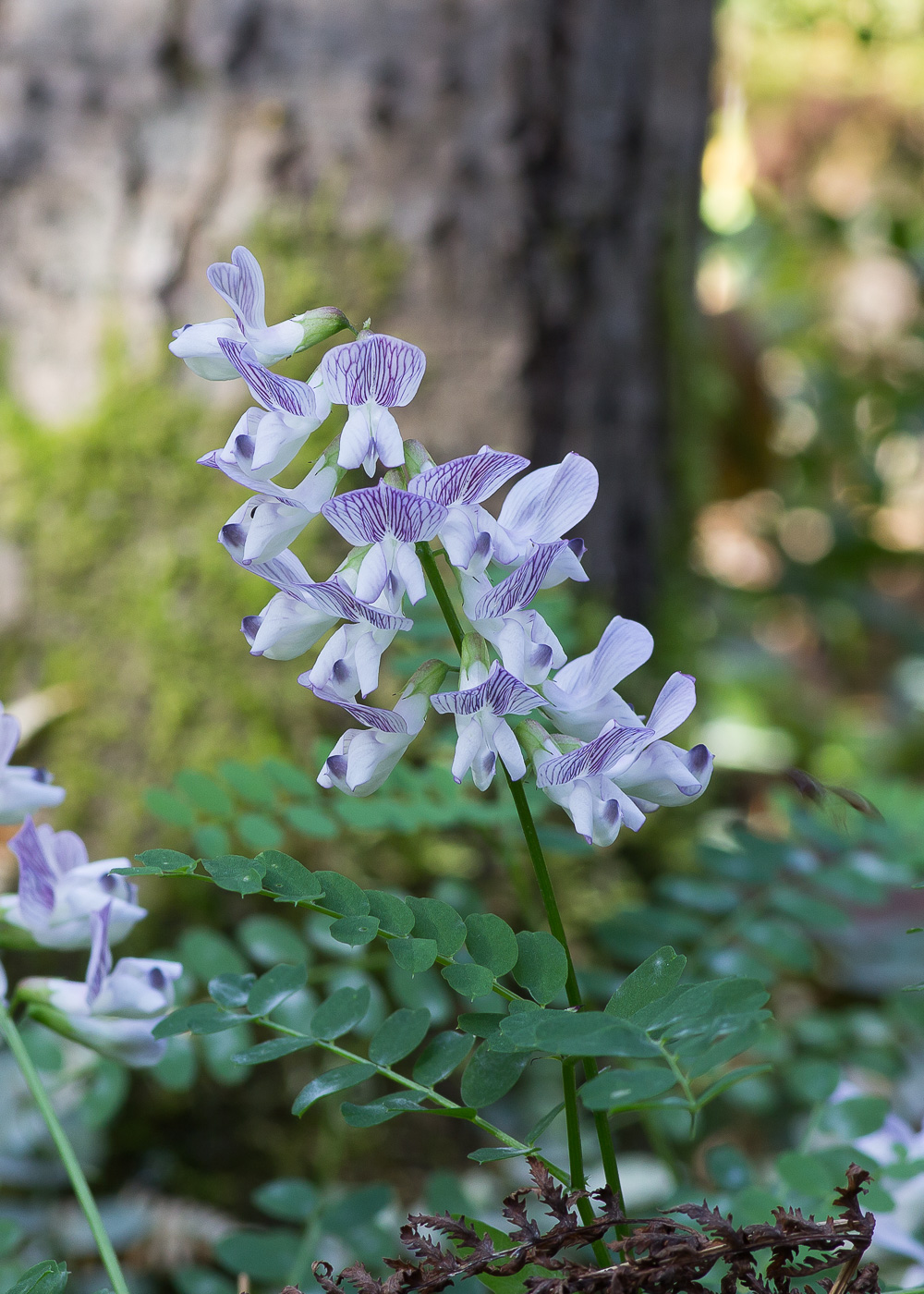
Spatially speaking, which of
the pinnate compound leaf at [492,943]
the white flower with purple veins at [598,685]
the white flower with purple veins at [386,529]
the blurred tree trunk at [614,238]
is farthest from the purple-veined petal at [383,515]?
the blurred tree trunk at [614,238]

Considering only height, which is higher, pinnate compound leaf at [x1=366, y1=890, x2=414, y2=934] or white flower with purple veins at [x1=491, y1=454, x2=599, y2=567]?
white flower with purple veins at [x1=491, y1=454, x2=599, y2=567]

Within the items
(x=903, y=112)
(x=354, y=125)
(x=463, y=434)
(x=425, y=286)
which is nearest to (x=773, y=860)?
(x=463, y=434)

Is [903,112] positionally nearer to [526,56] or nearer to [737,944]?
[526,56]

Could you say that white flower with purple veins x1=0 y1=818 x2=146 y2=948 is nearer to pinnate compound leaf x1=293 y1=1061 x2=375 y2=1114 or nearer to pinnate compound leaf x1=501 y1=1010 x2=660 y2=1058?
pinnate compound leaf x1=293 y1=1061 x2=375 y2=1114

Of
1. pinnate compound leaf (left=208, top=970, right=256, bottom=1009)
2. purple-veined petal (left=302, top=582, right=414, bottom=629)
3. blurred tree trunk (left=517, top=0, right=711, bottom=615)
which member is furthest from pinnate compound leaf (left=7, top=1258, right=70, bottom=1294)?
blurred tree trunk (left=517, top=0, right=711, bottom=615)

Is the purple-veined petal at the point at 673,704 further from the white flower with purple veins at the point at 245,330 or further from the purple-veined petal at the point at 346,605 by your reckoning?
the white flower with purple veins at the point at 245,330

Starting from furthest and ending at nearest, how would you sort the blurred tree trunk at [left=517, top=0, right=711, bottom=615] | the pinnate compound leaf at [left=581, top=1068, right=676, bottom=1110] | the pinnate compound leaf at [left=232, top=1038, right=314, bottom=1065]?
the blurred tree trunk at [left=517, top=0, right=711, bottom=615] → the pinnate compound leaf at [left=232, top=1038, right=314, bottom=1065] → the pinnate compound leaf at [left=581, top=1068, right=676, bottom=1110]
